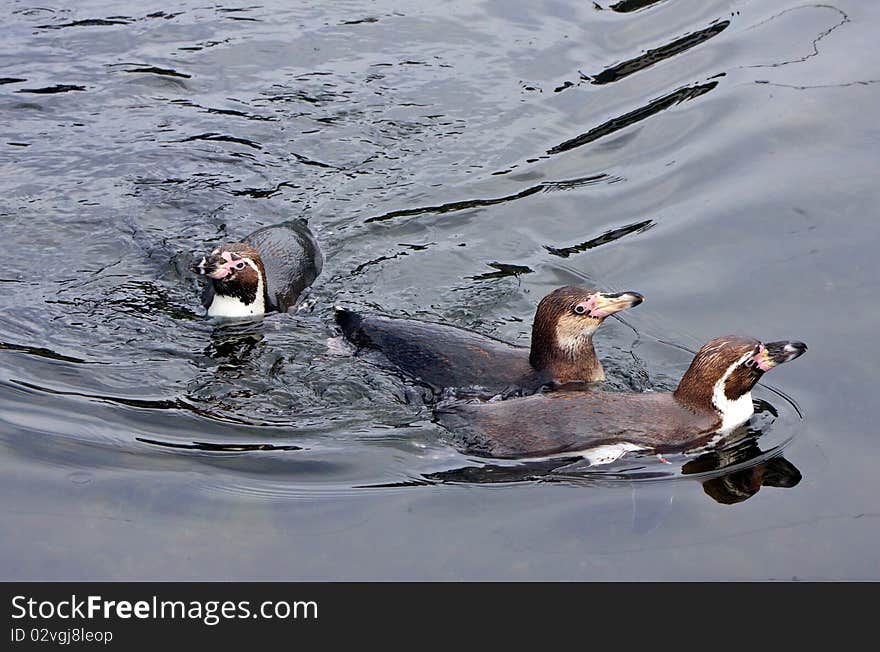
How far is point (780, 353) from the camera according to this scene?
27.3 feet

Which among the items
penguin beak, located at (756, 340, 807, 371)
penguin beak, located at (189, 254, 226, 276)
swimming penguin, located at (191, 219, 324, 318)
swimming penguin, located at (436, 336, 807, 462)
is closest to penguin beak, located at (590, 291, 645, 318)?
swimming penguin, located at (436, 336, 807, 462)

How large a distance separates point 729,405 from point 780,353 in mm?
493

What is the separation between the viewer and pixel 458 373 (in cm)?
916

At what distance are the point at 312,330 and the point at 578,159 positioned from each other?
4.00 m

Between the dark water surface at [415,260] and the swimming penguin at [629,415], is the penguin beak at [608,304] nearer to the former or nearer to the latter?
the dark water surface at [415,260]

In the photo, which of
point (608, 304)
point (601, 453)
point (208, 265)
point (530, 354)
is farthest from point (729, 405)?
point (208, 265)

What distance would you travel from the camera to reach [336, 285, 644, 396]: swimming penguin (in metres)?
9.16

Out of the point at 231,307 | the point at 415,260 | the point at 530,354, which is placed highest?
the point at 415,260

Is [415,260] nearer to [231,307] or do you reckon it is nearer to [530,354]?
[231,307]

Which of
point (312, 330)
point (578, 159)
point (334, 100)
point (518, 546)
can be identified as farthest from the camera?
point (334, 100)

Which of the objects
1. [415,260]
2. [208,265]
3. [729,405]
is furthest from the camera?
[415,260]

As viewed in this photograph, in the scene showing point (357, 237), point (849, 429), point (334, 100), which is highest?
point (334, 100)
